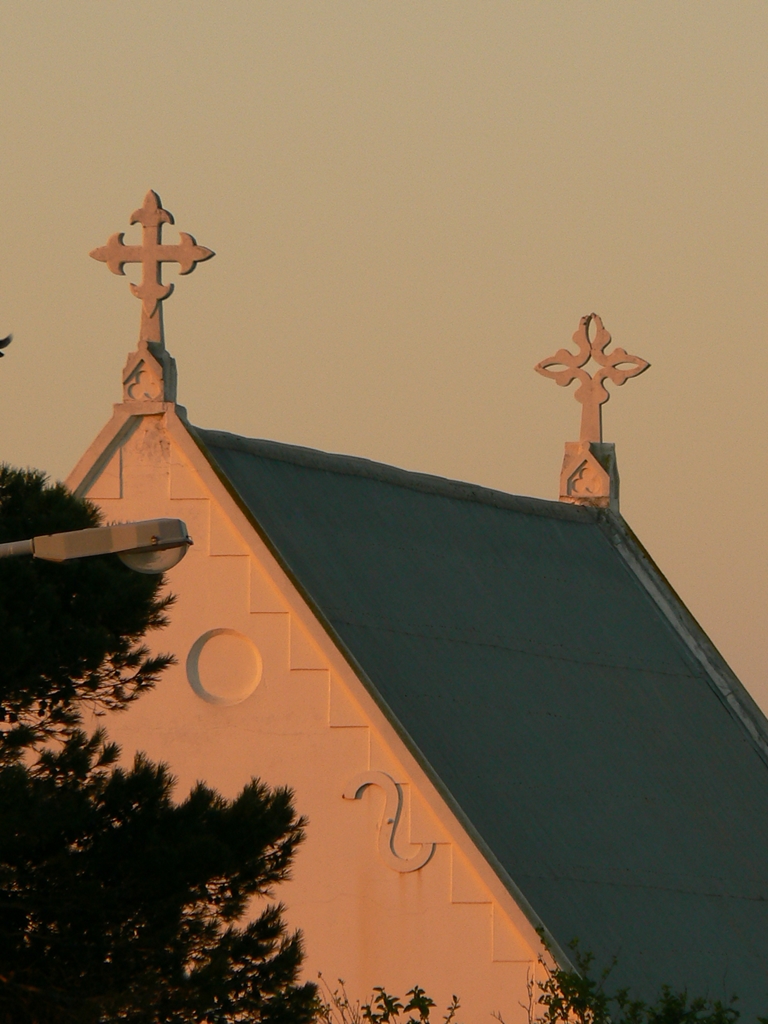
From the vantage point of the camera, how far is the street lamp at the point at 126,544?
45.7ft

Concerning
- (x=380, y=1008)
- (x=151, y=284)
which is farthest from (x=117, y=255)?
(x=380, y=1008)

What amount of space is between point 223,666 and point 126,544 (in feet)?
31.5

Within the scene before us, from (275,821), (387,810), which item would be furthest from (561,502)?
(275,821)

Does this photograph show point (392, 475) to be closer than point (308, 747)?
No

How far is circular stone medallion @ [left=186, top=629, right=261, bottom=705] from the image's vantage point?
2330 cm

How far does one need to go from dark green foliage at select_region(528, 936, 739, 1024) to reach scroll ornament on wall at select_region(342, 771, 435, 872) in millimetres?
1519

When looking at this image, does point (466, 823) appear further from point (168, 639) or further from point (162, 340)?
point (162, 340)

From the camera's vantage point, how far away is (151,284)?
993 inches

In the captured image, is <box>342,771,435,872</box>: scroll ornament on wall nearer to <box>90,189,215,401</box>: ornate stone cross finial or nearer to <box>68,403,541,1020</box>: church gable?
<box>68,403,541,1020</box>: church gable

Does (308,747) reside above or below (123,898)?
above

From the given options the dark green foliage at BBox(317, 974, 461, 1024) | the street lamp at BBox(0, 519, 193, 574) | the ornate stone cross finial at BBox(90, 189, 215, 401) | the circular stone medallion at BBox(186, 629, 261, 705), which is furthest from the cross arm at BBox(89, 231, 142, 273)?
the street lamp at BBox(0, 519, 193, 574)

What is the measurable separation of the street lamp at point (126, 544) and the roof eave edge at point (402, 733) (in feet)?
27.3

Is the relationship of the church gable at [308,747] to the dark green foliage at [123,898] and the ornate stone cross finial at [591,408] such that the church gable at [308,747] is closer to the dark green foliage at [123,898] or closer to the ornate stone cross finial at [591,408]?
the dark green foliage at [123,898]

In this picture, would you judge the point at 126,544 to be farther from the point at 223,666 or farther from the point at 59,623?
the point at 223,666
